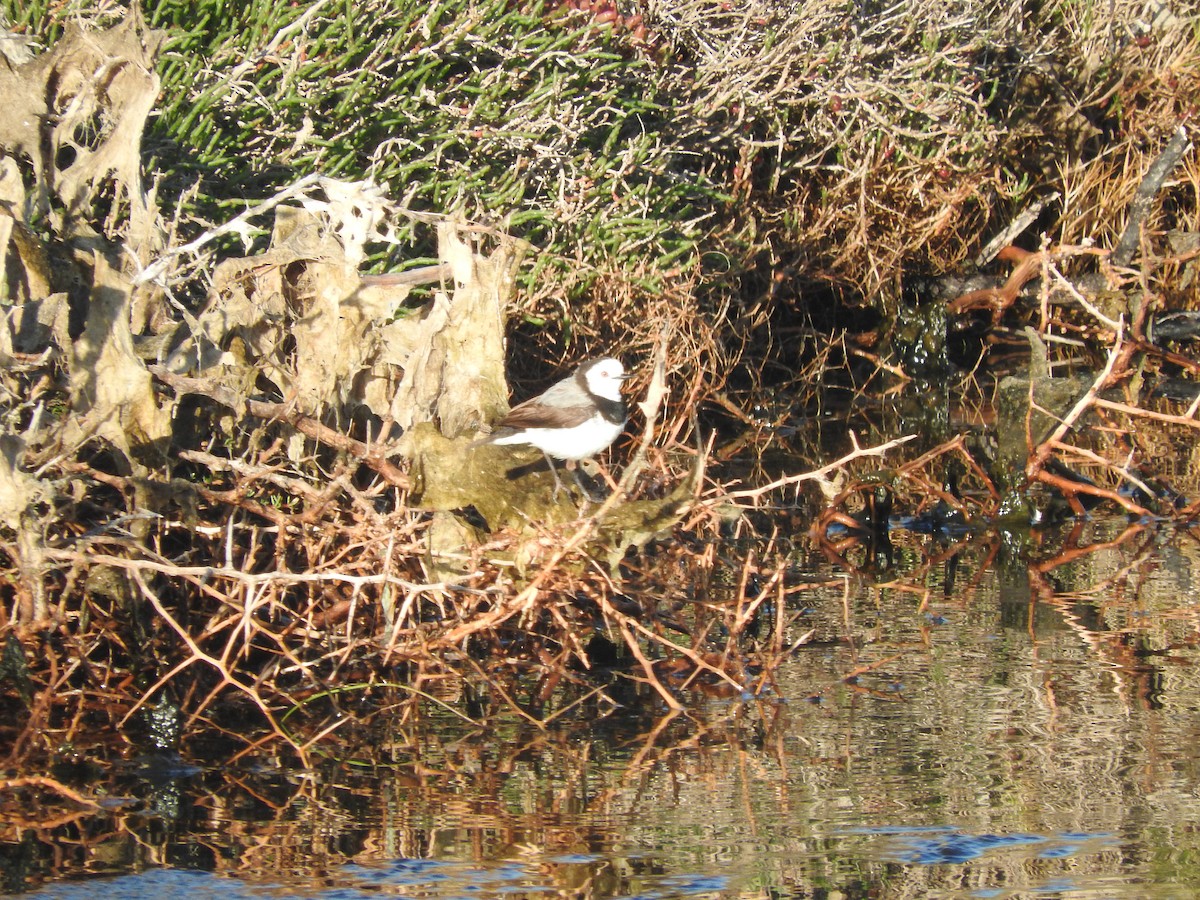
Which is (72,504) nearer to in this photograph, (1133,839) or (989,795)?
(989,795)

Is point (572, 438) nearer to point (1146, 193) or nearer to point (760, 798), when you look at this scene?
point (760, 798)

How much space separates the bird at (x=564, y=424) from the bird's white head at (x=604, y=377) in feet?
0.13

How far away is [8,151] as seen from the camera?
5.51m

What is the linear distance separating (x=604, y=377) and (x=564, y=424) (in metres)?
0.63

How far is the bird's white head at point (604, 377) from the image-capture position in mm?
6242

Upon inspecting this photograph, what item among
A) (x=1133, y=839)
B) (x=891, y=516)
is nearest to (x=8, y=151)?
(x=1133, y=839)

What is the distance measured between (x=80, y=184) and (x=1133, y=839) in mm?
3893

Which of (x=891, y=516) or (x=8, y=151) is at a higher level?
(x=8, y=151)

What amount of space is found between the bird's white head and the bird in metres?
0.04

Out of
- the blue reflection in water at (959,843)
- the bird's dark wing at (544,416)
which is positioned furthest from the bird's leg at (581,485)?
the blue reflection in water at (959,843)

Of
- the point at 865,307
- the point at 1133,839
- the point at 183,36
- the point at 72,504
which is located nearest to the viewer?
the point at 1133,839

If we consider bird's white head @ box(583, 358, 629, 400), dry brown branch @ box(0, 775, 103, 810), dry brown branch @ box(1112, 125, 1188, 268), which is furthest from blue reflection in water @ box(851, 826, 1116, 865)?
dry brown branch @ box(1112, 125, 1188, 268)

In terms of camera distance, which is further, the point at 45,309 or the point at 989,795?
the point at 45,309


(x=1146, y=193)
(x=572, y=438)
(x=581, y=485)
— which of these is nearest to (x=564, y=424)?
(x=572, y=438)
